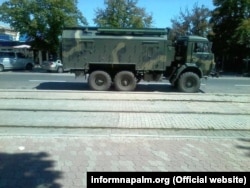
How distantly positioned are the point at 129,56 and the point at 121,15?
1996 centimetres

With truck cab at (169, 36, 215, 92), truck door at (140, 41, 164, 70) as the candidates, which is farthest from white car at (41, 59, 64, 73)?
truck cab at (169, 36, 215, 92)

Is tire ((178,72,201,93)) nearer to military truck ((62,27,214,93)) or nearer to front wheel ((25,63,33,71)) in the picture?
military truck ((62,27,214,93))

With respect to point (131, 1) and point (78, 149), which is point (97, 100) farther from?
point (131, 1)

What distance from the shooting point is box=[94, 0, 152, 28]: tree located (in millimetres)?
33469

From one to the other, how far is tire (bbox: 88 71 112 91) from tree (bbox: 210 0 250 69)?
729 inches

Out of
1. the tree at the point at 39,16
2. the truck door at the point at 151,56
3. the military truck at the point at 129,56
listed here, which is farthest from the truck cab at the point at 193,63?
the tree at the point at 39,16

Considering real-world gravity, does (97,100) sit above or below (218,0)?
below

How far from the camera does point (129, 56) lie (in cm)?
1493

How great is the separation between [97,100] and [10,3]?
2296 cm

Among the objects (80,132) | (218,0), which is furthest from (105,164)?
(218,0)

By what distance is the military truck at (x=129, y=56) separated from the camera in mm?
14703

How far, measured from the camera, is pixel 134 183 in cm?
439

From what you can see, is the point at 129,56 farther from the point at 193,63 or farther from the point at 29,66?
the point at 29,66

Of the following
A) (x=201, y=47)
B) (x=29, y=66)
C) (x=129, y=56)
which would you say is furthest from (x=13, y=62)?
(x=201, y=47)
